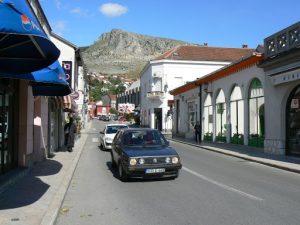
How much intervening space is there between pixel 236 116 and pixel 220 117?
322 cm

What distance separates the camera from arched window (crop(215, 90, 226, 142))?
2938 cm

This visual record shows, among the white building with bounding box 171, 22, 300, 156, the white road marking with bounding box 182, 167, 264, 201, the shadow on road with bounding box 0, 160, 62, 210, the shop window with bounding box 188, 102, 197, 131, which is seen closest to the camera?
the shadow on road with bounding box 0, 160, 62, 210

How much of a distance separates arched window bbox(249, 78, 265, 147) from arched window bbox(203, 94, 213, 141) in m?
7.93

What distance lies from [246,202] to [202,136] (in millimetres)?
25701

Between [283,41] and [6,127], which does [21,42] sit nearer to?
[6,127]

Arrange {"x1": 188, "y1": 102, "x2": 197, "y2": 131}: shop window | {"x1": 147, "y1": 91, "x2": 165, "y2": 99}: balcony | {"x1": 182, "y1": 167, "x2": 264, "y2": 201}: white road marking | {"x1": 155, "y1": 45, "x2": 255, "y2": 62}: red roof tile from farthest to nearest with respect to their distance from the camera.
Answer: {"x1": 147, "y1": 91, "x2": 165, "y2": 99}: balcony < {"x1": 155, "y1": 45, "x2": 255, "y2": 62}: red roof tile < {"x1": 188, "y1": 102, "x2": 197, "y2": 131}: shop window < {"x1": 182, "y1": 167, "x2": 264, "y2": 201}: white road marking

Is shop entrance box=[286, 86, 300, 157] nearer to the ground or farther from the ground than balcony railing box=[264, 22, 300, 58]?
nearer to the ground

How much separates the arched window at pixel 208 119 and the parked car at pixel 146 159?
19.4 m

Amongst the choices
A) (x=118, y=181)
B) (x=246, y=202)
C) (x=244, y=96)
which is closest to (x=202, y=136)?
(x=244, y=96)

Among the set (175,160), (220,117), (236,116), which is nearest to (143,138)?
(175,160)

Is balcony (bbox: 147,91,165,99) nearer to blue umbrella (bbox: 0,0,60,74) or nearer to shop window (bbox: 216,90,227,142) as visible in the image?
shop window (bbox: 216,90,227,142)

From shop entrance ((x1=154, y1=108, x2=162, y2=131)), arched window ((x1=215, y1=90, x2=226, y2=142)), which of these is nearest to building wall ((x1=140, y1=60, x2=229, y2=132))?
shop entrance ((x1=154, y1=108, x2=162, y2=131))

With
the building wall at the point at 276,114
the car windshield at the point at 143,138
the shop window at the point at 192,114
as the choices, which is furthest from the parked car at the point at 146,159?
the shop window at the point at 192,114

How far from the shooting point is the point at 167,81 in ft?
188
